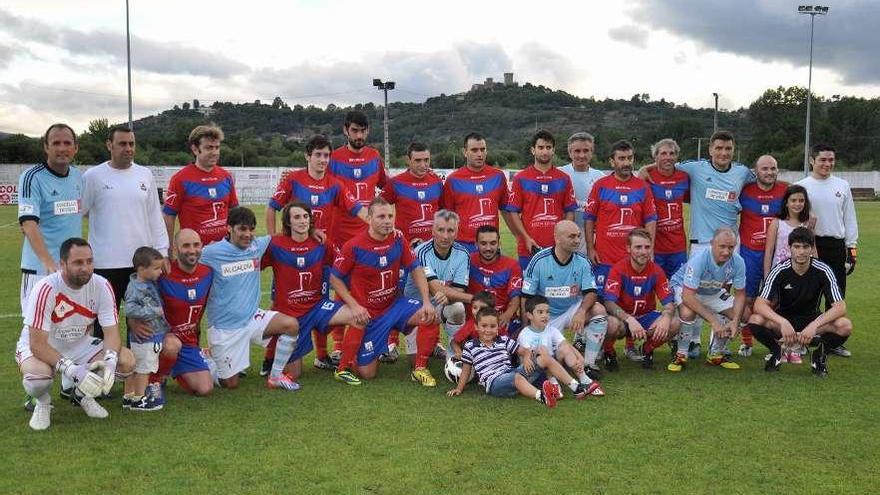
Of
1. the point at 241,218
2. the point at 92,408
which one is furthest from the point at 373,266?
the point at 92,408

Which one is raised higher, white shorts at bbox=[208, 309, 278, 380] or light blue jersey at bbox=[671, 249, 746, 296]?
light blue jersey at bbox=[671, 249, 746, 296]

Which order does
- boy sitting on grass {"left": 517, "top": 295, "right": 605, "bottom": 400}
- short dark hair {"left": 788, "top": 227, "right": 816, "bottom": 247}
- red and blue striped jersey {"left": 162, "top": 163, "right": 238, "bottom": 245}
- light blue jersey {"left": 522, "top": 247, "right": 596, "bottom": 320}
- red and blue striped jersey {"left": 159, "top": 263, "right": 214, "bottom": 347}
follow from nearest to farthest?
boy sitting on grass {"left": 517, "top": 295, "right": 605, "bottom": 400} < red and blue striped jersey {"left": 159, "top": 263, "right": 214, "bottom": 347} < short dark hair {"left": 788, "top": 227, "right": 816, "bottom": 247} < light blue jersey {"left": 522, "top": 247, "right": 596, "bottom": 320} < red and blue striped jersey {"left": 162, "top": 163, "right": 238, "bottom": 245}

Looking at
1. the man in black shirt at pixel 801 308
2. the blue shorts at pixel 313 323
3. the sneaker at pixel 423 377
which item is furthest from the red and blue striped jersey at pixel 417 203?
the man in black shirt at pixel 801 308

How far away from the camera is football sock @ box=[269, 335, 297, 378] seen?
5.62 m

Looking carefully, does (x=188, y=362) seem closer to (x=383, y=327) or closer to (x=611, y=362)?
(x=383, y=327)

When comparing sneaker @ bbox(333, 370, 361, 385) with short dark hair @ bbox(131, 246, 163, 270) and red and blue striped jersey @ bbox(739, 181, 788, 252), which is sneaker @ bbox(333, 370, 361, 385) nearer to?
short dark hair @ bbox(131, 246, 163, 270)

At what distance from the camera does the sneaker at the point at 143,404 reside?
195 inches

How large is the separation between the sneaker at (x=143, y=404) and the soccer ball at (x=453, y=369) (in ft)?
6.69

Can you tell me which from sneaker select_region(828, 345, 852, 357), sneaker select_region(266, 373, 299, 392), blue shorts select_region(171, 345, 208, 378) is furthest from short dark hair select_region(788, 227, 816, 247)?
blue shorts select_region(171, 345, 208, 378)

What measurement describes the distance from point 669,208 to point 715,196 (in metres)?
0.41

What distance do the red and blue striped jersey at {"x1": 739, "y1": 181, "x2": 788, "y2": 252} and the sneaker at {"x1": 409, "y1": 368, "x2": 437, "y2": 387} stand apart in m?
3.29

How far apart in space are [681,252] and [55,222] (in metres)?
5.24

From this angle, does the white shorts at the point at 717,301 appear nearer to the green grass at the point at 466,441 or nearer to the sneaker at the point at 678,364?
the sneaker at the point at 678,364

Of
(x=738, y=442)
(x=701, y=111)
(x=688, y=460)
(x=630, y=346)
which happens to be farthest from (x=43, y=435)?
(x=701, y=111)
